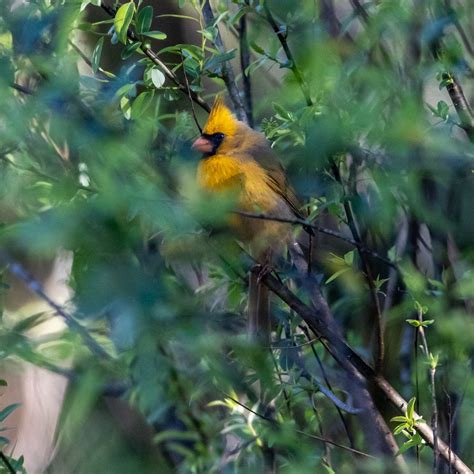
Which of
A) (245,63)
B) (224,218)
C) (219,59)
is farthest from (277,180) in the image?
(224,218)

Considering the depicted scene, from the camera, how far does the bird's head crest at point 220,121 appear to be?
289cm

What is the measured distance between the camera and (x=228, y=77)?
261 cm

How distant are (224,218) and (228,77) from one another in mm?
1676

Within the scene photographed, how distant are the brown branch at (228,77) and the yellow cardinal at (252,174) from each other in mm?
37

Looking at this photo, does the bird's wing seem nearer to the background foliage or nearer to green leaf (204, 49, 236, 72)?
the background foliage

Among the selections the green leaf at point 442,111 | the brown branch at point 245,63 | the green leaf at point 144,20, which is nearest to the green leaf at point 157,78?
the green leaf at point 144,20

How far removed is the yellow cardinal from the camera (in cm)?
261

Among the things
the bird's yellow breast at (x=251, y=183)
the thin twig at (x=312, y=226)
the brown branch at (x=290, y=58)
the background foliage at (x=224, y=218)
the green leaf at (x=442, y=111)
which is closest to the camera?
the background foliage at (x=224, y=218)

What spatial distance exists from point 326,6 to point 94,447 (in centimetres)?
155

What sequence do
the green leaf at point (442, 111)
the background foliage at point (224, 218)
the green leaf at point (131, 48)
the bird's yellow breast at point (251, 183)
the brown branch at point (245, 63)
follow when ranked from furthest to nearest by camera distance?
the bird's yellow breast at point (251, 183) → the brown branch at point (245, 63) → the green leaf at point (131, 48) → the green leaf at point (442, 111) → the background foliage at point (224, 218)

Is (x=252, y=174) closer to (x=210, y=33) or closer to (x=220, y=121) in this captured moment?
(x=220, y=121)

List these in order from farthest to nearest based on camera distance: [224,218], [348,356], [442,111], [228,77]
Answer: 1. [228,77]
2. [348,356]
3. [442,111]
4. [224,218]

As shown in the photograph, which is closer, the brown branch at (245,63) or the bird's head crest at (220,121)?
the brown branch at (245,63)

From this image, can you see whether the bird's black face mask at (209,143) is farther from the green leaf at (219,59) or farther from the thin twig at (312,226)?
the thin twig at (312,226)
